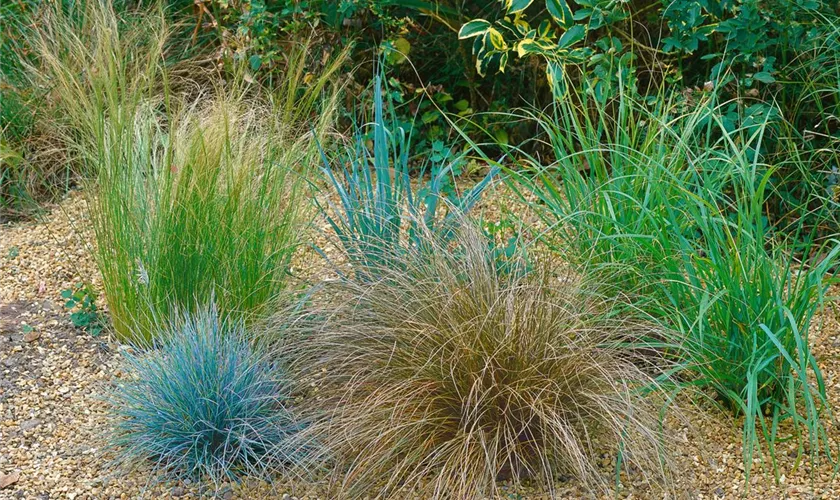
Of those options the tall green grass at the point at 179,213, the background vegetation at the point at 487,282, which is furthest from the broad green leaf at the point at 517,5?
the tall green grass at the point at 179,213

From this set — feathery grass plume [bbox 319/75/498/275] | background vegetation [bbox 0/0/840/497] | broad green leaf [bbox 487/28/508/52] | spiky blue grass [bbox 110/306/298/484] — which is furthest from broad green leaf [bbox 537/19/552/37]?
spiky blue grass [bbox 110/306/298/484]

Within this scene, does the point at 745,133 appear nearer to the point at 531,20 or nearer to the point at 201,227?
the point at 531,20

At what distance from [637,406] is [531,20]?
2793 mm

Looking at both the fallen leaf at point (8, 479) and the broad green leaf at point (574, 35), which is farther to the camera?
the broad green leaf at point (574, 35)

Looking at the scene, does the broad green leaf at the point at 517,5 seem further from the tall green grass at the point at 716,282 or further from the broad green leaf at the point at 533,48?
the tall green grass at the point at 716,282

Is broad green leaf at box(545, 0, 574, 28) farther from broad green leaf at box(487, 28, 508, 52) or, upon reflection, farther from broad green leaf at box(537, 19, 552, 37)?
broad green leaf at box(487, 28, 508, 52)

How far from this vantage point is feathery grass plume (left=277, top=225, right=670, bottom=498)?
275cm

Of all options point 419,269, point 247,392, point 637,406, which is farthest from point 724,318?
point 247,392

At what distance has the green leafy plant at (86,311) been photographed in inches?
149

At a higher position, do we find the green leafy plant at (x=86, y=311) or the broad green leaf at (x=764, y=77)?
the broad green leaf at (x=764, y=77)

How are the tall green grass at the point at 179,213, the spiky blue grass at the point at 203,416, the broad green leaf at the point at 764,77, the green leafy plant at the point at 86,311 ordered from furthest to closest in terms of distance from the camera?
1. the broad green leaf at the point at 764,77
2. the green leafy plant at the point at 86,311
3. the tall green grass at the point at 179,213
4. the spiky blue grass at the point at 203,416

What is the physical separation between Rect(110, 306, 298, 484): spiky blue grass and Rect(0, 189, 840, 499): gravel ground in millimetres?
73

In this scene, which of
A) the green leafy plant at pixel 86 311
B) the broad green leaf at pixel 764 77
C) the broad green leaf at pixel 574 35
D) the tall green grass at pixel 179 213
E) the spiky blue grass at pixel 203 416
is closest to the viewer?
the spiky blue grass at pixel 203 416

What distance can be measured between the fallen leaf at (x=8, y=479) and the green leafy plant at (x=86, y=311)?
2.71 feet
